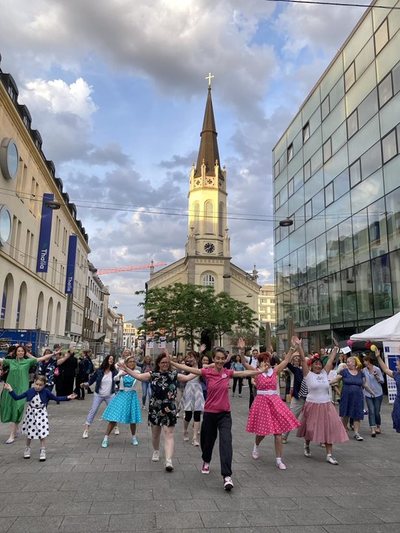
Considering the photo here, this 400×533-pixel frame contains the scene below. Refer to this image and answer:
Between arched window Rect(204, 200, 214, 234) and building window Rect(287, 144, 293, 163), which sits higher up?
arched window Rect(204, 200, 214, 234)

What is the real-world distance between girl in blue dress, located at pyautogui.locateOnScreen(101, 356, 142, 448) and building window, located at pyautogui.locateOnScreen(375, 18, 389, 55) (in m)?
20.5

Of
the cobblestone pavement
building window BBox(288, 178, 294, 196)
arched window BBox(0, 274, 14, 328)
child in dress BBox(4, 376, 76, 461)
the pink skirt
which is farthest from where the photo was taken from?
building window BBox(288, 178, 294, 196)

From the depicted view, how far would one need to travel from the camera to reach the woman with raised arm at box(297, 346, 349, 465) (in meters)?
7.43

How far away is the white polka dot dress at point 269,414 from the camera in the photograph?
7.09 m

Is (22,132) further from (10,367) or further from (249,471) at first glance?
(249,471)

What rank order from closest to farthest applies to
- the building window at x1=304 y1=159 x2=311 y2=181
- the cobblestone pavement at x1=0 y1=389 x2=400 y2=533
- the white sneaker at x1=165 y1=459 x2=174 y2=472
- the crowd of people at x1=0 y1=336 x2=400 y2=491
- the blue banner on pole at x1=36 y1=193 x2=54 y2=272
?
1. the cobblestone pavement at x1=0 y1=389 x2=400 y2=533
2. the crowd of people at x1=0 y1=336 x2=400 y2=491
3. the white sneaker at x1=165 y1=459 x2=174 y2=472
4. the building window at x1=304 y1=159 x2=311 y2=181
5. the blue banner on pole at x1=36 y1=193 x2=54 y2=272

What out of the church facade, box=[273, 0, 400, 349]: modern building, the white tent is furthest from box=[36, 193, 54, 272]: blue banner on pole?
the church facade

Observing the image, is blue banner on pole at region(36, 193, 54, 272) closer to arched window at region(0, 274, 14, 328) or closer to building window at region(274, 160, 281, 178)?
arched window at region(0, 274, 14, 328)

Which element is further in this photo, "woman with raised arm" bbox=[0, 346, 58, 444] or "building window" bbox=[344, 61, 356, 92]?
"building window" bbox=[344, 61, 356, 92]

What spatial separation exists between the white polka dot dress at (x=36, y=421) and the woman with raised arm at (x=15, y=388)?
1.21 m

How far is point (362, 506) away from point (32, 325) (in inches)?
1260

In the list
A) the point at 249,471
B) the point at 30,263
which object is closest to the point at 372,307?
the point at 249,471

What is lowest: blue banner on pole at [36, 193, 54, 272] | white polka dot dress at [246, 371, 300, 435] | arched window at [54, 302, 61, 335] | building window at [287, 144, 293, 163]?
white polka dot dress at [246, 371, 300, 435]

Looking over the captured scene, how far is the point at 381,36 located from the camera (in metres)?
21.2
